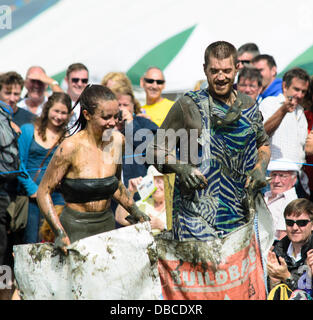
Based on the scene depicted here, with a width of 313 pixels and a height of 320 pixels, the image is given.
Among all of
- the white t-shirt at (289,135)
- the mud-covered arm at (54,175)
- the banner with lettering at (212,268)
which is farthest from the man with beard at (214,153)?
the white t-shirt at (289,135)

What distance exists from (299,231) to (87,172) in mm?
2034

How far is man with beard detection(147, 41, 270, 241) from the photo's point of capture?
4219 millimetres

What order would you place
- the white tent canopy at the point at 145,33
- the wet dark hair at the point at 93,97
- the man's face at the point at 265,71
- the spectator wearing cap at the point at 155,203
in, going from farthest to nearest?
the white tent canopy at the point at 145,33, the man's face at the point at 265,71, the spectator wearing cap at the point at 155,203, the wet dark hair at the point at 93,97

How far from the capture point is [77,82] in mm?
6898

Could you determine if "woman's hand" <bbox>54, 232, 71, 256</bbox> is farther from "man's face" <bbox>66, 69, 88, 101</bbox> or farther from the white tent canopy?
the white tent canopy

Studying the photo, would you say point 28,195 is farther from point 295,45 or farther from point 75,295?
point 295,45

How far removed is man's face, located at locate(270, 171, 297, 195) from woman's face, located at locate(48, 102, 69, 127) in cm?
198

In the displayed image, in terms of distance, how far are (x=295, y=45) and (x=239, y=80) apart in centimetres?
278

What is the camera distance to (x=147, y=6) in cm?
1014

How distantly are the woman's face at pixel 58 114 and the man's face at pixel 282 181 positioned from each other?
1980 millimetres

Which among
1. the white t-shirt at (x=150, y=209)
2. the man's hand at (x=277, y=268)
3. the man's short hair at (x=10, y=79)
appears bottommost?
the man's hand at (x=277, y=268)

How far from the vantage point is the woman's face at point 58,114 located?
6191 mm

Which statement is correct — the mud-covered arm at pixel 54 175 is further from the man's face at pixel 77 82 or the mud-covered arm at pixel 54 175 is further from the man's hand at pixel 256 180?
the man's face at pixel 77 82
